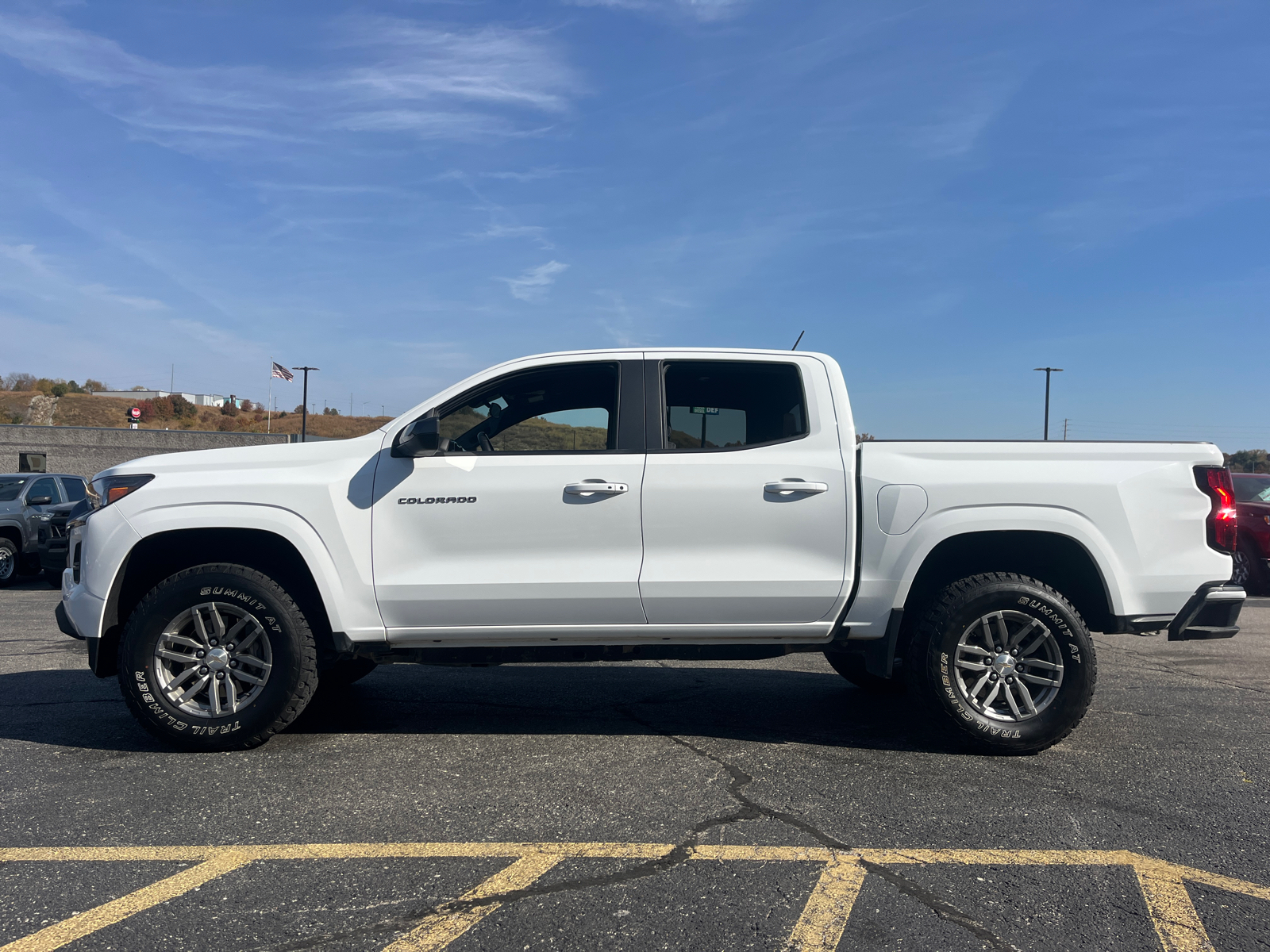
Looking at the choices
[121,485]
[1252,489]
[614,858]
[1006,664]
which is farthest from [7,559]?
[1252,489]

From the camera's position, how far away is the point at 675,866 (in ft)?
10.7

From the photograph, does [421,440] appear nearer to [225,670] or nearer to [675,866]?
[225,670]

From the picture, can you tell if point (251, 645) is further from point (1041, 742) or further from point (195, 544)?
point (1041, 742)

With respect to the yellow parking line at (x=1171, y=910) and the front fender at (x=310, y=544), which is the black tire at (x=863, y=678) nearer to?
the yellow parking line at (x=1171, y=910)

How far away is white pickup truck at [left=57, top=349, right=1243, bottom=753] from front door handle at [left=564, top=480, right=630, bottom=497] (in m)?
0.01

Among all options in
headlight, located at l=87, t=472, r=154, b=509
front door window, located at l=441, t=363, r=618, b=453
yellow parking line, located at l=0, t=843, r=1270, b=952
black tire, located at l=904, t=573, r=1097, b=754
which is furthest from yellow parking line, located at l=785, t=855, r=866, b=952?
headlight, located at l=87, t=472, r=154, b=509

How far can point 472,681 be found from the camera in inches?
255

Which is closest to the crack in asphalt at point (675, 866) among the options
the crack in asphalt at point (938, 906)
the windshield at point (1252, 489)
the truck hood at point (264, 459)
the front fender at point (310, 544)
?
the crack in asphalt at point (938, 906)

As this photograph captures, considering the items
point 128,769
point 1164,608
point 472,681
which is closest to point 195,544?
point 128,769

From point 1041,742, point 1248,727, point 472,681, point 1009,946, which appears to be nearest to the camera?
point 1009,946

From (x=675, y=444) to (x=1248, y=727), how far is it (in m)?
3.64

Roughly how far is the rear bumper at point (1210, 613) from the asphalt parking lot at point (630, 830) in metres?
0.61

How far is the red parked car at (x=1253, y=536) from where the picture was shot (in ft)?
40.2

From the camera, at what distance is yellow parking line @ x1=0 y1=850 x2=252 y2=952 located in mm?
2701
